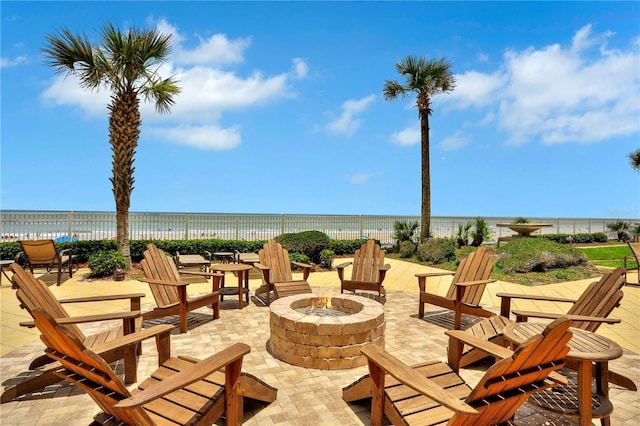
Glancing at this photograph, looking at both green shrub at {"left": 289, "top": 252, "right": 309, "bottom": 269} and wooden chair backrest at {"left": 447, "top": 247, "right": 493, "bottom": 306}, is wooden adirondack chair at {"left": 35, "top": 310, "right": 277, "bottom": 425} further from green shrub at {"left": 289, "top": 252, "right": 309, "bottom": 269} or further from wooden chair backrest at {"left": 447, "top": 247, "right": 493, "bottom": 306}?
green shrub at {"left": 289, "top": 252, "right": 309, "bottom": 269}

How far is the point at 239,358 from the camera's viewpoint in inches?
94.3

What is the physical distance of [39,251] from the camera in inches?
327

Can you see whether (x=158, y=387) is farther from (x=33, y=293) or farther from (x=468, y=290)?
(x=468, y=290)

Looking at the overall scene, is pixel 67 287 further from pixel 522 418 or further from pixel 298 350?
pixel 522 418

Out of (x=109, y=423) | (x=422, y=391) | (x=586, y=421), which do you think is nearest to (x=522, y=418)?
(x=586, y=421)

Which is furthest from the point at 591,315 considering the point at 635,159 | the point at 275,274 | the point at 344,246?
the point at 635,159

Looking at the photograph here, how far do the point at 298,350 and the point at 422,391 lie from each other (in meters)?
2.12

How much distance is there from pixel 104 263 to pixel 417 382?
9.33m

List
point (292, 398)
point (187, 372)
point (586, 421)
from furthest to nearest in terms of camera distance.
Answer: point (292, 398), point (586, 421), point (187, 372)

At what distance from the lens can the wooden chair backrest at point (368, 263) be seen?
6.85 metres

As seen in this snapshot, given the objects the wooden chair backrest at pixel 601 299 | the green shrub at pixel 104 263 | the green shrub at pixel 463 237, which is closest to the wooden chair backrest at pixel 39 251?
the green shrub at pixel 104 263

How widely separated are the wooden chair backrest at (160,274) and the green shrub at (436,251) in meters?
9.62

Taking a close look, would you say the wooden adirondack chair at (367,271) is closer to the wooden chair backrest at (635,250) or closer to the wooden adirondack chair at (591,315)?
the wooden adirondack chair at (591,315)

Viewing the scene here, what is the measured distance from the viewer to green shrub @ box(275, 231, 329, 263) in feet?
38.8
